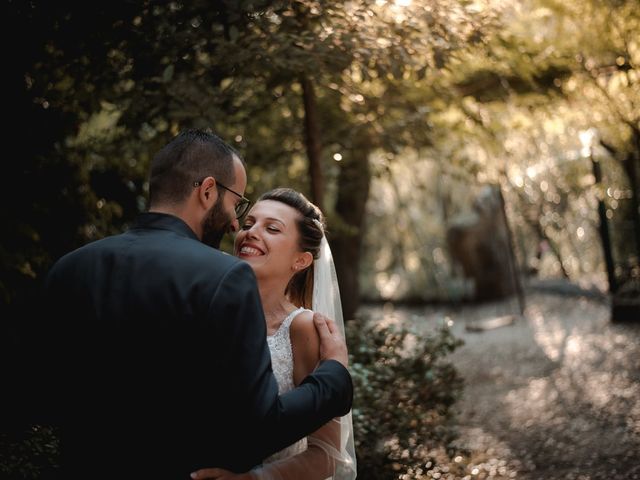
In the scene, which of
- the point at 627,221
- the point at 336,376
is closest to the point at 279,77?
the point at 336,376

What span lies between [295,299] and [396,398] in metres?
2.06

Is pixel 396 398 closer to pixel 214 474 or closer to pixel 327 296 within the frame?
pixel 327 296

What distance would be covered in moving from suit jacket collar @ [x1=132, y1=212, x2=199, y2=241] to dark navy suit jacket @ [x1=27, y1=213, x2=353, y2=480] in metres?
0.04

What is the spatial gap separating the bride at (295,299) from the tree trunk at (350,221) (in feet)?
13.9

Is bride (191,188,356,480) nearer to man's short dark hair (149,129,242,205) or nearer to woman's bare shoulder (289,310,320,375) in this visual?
woman's bare shoulder (289,310,320,375)

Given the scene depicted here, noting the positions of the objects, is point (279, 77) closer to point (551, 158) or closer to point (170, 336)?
point (170, 336)

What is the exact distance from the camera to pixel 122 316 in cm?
199

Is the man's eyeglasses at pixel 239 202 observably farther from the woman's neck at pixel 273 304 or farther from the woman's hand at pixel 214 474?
the woman's hand at pixel 214 474

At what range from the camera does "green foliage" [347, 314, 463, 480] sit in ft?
14.5

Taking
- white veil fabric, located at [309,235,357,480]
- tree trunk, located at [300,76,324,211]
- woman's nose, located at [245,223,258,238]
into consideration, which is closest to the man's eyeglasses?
woman's nose, located at [245,223,258,238]

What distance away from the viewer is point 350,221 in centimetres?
930

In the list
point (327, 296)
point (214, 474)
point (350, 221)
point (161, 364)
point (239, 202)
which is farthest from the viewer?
point (350, 221)

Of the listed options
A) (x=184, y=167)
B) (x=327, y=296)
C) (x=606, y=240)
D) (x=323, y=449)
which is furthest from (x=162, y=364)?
(x=606, y=240)

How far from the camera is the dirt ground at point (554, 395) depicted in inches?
227
